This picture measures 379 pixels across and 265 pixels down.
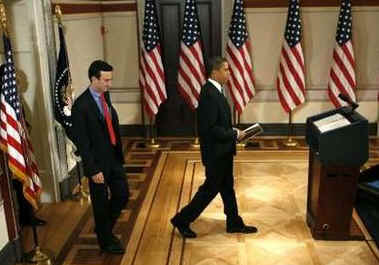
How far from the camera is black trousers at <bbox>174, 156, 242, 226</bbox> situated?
143 inches

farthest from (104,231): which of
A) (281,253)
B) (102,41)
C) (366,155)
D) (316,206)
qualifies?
(102,41)

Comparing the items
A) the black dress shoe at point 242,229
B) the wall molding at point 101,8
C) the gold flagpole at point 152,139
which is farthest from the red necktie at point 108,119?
the gold flagpole at point 152,139

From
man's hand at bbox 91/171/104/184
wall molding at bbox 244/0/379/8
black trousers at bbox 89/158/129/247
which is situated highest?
wall molding at bbox 244/0/379/8

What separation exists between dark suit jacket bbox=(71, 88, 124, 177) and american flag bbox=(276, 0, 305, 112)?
12.2 feet

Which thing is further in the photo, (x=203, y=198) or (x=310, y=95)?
(x=310, y=95)

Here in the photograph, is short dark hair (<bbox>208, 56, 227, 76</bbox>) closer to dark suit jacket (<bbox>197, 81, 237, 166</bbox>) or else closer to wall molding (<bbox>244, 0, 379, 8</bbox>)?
dark suit jacket (<bbox>197, 81, 237, 166</bbox>)

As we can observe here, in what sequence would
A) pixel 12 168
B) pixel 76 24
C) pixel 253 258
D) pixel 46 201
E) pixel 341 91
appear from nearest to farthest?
pixel 12 168 < pixel 253 258 < pixel 46 201 < pixel 76 24 < pixel 341 91

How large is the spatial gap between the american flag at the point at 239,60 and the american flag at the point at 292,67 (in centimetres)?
46

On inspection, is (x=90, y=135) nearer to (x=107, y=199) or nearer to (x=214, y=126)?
(x=107, y=199)

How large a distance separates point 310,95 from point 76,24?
3576 millimetres

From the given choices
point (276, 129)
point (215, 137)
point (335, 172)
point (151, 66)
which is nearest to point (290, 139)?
point (276, 129)

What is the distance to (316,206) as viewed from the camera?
377cm

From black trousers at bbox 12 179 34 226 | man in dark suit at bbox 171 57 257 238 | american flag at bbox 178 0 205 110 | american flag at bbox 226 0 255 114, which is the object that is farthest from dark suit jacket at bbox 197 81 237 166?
american flag at bbox 226 0 255 114

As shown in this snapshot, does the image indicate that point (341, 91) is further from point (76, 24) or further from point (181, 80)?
point (76, 24)
